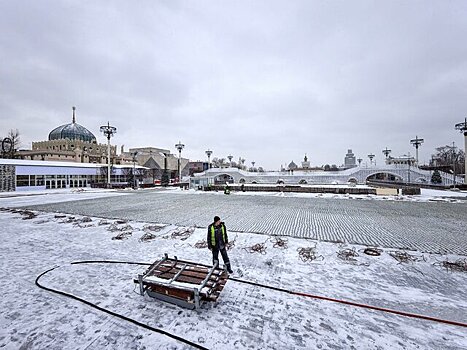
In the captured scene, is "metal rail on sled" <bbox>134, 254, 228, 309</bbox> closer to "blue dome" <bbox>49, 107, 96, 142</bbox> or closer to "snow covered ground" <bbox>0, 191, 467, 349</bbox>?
"snow covered ground" <bbox>0, 191, 467, 349</bbox>

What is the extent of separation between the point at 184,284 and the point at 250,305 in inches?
58.1

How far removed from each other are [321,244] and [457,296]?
385 centimetres

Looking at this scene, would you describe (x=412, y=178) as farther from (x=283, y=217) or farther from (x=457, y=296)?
(x=457, y=296)

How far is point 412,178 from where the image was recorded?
51406 mm

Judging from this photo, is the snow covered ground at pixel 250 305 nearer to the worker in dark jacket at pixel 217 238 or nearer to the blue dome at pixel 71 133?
the worker in dark jacket at pixel 217 238

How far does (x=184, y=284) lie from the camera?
4.59m

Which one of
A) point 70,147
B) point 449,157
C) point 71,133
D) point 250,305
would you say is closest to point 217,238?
point 250,305

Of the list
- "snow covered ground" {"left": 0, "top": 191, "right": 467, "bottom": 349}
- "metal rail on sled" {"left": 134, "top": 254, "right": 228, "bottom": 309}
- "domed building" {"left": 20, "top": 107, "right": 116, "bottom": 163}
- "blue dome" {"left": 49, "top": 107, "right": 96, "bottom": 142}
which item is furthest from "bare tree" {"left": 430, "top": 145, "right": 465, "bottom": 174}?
"blue dome" {"left": 49, "top": 107, "right": 96, "bottom": 142}

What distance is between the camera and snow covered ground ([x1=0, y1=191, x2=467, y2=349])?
3612mm

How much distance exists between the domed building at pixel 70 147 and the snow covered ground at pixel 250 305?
65.5 m

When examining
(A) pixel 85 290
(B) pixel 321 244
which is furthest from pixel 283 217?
(A) pixel 85 290

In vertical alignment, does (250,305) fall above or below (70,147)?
below

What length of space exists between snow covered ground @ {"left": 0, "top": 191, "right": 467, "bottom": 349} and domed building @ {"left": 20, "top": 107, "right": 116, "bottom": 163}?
2580 inches

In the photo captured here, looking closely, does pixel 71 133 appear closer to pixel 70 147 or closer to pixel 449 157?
pixel 70 147
